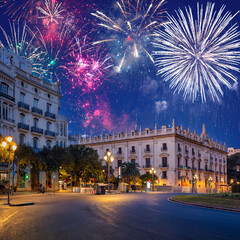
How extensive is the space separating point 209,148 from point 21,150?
2687 inches

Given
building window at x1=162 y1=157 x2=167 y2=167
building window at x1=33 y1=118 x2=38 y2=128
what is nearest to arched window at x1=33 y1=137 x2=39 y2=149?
building window at x1=33 y1=118 x2=38 y2=128

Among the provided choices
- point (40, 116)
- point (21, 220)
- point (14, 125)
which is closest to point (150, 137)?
point (40, 116)

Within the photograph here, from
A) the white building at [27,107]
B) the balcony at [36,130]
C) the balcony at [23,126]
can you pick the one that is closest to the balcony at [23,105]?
the white building at [27,107]

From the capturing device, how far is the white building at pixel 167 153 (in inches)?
2859

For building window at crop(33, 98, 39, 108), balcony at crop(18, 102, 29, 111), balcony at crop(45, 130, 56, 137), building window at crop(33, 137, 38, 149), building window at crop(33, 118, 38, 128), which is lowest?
building window at crop(33, 137, 38, 149)

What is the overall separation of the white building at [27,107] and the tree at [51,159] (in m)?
3.71

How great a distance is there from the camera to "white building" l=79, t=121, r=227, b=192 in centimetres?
7262

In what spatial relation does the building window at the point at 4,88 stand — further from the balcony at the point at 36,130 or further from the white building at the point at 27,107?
the balcony at the point at 36,130

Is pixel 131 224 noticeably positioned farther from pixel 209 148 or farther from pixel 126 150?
pixel 209 148

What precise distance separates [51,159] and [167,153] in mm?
36883

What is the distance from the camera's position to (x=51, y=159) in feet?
141

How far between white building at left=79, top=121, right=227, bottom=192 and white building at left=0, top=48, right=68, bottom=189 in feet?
92.9

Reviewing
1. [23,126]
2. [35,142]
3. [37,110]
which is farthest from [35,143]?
[37,110]

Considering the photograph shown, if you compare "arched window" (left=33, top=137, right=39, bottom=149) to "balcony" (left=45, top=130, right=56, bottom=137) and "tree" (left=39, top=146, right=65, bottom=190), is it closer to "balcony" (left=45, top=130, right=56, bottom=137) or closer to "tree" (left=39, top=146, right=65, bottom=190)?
"balcony" (left=45, top=130, right=56, bottom=137)
